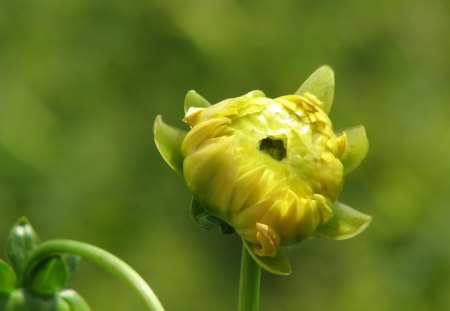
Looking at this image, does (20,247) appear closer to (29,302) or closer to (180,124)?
(29,302)

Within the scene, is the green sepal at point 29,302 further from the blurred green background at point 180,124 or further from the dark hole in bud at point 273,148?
the blurred green background at point 180,124

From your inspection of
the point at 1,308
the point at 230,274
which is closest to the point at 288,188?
the point at 1,308

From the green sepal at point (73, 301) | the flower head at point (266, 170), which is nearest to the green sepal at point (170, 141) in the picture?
the flower head at point (266, 170)

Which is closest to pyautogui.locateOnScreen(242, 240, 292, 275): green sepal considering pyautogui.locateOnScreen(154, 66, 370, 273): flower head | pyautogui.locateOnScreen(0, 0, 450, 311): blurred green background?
pyautogui.locateOnScreen(154, 66, 370, 273): flower head

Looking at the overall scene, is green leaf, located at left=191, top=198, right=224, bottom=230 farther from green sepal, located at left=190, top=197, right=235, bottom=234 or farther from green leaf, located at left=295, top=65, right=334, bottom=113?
green leaf, located at left=295, top=65, right=334, bottom=113

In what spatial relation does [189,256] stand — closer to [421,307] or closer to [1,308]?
[421,307]

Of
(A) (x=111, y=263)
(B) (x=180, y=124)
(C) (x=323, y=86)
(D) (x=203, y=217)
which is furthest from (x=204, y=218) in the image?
(B) (x=180, y=124)
